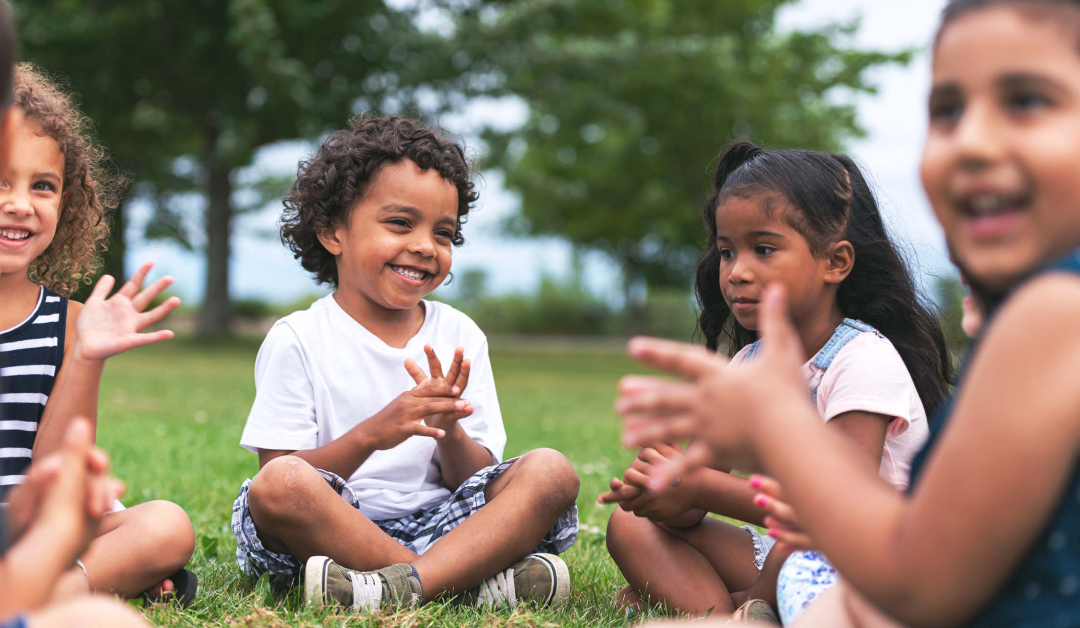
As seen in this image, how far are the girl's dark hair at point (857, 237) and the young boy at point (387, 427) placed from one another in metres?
0.93

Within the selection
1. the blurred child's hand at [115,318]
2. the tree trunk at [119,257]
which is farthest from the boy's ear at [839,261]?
the tree trunk at [119,257]

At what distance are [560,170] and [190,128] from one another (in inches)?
358

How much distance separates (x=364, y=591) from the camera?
2471 mm

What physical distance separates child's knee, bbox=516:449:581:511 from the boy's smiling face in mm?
667

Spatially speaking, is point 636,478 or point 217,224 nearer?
point 636,478

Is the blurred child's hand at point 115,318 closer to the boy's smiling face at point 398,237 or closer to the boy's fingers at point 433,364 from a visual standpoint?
the boy's fingers at point 433,364

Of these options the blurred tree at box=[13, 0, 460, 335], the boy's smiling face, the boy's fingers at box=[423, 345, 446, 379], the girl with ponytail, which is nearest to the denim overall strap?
the girl with ponytail

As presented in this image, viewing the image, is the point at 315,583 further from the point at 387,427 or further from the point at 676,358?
the point at 676,358

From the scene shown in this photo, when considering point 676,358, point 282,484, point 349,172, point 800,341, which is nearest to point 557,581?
point 282,484

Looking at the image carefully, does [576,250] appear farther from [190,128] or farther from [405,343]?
[405,343]

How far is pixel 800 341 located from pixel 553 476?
2.56 ft

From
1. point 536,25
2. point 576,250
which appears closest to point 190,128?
point 536,25

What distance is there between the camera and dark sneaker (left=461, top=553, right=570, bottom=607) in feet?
8.91

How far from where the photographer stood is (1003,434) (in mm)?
1101
